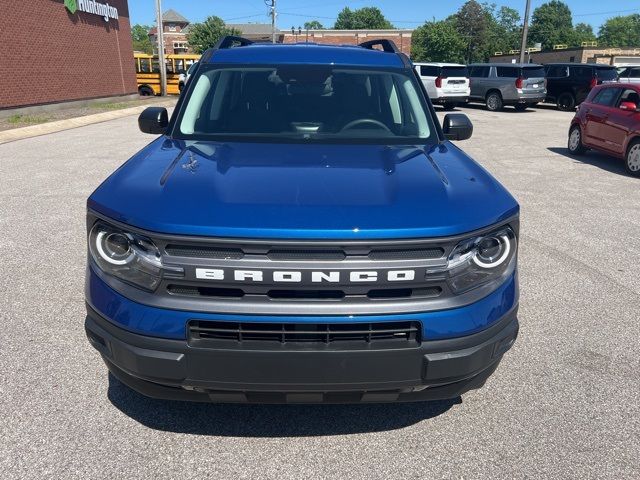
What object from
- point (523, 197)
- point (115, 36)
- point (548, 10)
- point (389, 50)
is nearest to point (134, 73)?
point (115, 36)

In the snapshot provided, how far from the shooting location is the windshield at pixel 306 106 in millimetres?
3383

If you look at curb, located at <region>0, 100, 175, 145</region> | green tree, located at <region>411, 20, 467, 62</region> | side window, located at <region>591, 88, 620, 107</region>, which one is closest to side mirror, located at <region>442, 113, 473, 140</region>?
side window, located at <region>591, 88, 620, 107</region>

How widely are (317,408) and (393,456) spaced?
1.68 ft

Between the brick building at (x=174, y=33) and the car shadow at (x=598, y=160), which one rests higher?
the brick building at (x=174, y=33)

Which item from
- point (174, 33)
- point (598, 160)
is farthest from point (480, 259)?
point (174, 33)

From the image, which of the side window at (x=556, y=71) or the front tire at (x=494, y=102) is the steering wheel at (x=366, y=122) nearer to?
the front tire at (x=494, y=102)

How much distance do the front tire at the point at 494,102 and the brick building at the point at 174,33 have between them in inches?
3316

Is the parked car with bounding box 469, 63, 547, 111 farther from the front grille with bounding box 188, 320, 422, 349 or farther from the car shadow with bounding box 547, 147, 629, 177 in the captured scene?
the front grille with bounding box 188, 320, 422, 349

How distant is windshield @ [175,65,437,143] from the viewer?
338 cm

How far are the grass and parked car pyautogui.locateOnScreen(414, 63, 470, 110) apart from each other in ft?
47.8

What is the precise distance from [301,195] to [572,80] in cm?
2365

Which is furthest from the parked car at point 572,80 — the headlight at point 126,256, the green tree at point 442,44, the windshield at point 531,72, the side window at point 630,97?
the green tree at point 442,44

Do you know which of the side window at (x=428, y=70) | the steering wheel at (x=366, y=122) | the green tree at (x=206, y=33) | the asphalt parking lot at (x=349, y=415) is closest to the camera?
the asphalt parking lot at (x=349, y=415)

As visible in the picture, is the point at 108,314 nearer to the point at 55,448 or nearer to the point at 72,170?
the point at 55,448
